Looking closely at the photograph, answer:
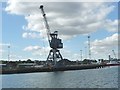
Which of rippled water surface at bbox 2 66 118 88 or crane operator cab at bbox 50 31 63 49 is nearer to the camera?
rippled water surface at bbox 2 66 118 88

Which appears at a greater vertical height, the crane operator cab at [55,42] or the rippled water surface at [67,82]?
the crane operator cab at [55,42]

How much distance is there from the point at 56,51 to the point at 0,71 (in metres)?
36.9

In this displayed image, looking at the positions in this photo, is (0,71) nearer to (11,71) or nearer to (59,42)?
(11,71)

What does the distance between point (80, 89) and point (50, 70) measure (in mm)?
140332

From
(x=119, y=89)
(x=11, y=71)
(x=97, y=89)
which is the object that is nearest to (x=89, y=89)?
(x=97, y=89)

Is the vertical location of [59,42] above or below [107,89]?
above

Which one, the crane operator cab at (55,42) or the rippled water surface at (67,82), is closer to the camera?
the rippled water surface at (67,82)

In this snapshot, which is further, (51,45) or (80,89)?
(51,45)

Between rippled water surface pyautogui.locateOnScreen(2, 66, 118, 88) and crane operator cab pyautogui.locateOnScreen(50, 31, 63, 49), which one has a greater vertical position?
crane operator cab pyautogui.locateOnScreen(50, 31, 63, 49)

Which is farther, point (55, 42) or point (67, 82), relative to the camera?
point (55, 42)

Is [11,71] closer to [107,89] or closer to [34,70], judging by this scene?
[34,70]

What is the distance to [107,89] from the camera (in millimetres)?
58438

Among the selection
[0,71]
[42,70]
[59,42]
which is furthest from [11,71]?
[59,42]

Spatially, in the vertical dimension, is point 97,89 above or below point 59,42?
below
